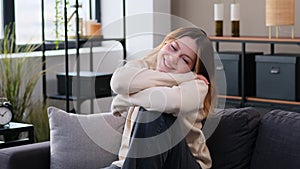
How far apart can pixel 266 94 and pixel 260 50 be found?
0.66m

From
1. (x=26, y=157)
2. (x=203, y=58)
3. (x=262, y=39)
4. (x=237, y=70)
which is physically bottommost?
(x=26, y=157)

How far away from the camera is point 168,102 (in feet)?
7.80

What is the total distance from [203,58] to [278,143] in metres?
0.48

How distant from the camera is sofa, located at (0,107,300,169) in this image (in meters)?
2.55

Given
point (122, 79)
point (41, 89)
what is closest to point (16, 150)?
point (122, 79)

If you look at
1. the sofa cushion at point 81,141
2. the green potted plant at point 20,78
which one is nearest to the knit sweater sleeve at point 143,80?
the sofa cushion at point 81,141

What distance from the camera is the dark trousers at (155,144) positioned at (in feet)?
7.63

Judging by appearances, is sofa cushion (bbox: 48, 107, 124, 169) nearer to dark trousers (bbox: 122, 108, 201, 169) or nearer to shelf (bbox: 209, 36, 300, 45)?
dark trousers (bbox: 122, 108, 201, 169)

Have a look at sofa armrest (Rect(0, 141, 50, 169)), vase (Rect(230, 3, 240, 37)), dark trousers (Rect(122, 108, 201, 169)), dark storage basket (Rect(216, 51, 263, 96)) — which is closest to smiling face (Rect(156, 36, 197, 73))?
dark trousers (Rect(122, 108, 201, 169))

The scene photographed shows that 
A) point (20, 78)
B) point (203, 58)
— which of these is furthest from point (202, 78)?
point (20, 78)

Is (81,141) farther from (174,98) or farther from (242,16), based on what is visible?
(242,16)

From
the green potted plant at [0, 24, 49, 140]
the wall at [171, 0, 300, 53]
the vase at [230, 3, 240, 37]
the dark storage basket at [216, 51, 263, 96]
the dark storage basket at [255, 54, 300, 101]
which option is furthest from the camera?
the wall at [171, 0, 300, 53]

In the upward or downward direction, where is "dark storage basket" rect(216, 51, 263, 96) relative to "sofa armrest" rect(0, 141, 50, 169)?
upward

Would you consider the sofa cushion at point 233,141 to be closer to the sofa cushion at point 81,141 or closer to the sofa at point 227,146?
the sofa at point 227,146
